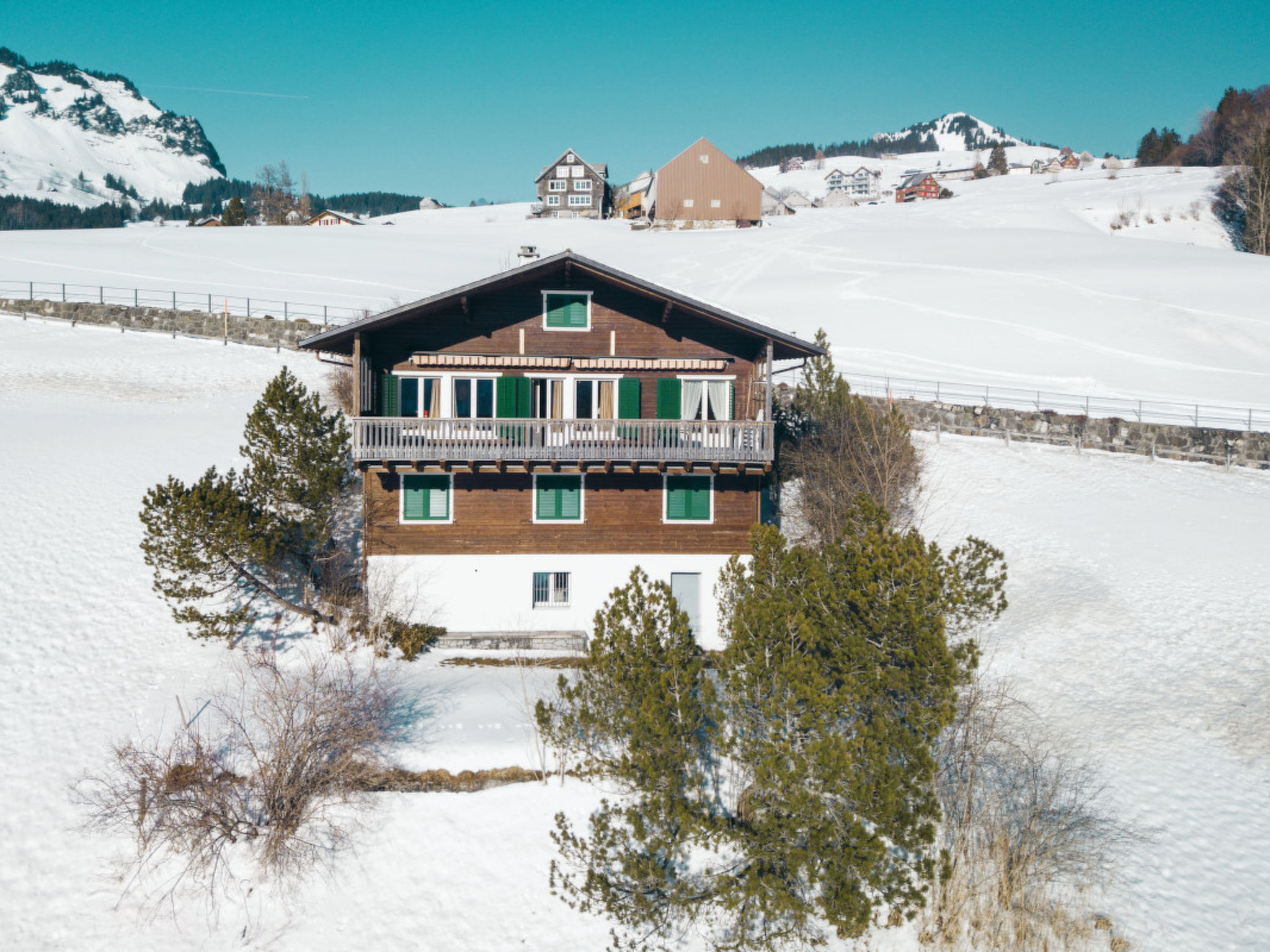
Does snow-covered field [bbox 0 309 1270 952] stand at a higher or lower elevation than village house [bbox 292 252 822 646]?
lower

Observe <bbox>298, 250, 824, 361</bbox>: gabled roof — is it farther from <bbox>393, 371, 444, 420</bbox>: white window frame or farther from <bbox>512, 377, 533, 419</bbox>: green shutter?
<bbox>512, 377, 533, 419</bbox>: green shutter

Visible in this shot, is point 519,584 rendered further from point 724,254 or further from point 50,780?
point 724,254

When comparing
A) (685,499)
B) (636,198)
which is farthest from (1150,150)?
(685,499)

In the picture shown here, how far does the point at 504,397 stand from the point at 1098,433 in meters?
26.6

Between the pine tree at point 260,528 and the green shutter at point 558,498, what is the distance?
560cm

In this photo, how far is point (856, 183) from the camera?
192125 millimetres

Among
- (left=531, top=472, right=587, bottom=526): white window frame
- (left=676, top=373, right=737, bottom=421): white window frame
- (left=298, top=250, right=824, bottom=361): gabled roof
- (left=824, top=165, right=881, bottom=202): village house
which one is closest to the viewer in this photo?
(left=298, top=250, right=824, bottom=361): gabled roof

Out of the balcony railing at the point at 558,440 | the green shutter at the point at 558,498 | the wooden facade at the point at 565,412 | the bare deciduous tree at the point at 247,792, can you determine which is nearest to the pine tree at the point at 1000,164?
the wooden facade at the point at 565,412

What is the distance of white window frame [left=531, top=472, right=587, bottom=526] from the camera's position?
79.5 ft

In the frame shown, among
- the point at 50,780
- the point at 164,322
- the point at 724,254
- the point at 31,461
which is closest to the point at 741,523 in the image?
the point at 50,780

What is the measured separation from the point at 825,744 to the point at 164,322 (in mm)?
48282

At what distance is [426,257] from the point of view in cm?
8025

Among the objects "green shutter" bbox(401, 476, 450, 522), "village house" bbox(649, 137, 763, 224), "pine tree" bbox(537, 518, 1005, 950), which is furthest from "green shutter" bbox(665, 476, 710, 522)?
"village house" bbox(649, 137, 763, 224)

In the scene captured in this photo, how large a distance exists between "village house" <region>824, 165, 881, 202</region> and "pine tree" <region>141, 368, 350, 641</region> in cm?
18138
